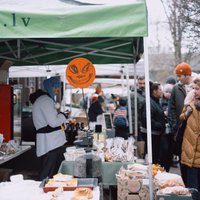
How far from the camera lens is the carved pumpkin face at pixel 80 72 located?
4395 millimetres

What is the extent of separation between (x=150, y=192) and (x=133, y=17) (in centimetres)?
166

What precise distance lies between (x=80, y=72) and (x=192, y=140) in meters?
1.69

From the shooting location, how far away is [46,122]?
5012mm

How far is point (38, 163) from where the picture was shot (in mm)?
7473

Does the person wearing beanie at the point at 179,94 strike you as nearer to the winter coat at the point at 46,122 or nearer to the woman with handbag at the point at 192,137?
the woman with handbag at the point at 192,137

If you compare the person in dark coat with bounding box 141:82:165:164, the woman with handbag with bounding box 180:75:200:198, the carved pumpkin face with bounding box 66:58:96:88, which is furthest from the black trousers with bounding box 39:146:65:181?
the woman with handbag with bounding box 180:75:200:198

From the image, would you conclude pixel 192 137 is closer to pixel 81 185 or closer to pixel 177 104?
pixel 177 104

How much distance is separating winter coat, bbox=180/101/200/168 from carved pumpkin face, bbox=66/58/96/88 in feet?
4.34

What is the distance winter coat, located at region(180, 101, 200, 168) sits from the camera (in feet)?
14.1


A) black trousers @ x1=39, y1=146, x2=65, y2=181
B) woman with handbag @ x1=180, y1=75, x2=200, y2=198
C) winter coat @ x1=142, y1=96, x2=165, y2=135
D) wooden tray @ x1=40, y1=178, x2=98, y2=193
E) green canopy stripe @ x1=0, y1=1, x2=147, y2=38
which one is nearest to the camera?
wooden tray @ x1=40, y1=178, x2=98, y2=193

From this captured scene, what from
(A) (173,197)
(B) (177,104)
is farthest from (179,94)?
(A) (173,197)

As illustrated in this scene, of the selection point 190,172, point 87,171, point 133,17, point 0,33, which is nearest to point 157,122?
point 190,172

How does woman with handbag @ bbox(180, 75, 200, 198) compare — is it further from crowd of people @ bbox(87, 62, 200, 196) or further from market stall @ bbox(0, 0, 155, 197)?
market stall @ bbox(0, 0, 155, 197)

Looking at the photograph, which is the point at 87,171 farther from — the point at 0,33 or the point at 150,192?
the point at 0,33
